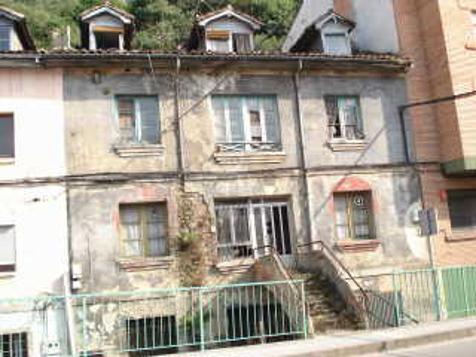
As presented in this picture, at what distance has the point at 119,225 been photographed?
16328 millimetres

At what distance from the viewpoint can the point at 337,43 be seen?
19.7 metres

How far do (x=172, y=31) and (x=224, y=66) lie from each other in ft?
76.7

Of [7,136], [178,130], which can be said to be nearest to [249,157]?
[178,130]

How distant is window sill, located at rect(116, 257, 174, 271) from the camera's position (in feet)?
52.4

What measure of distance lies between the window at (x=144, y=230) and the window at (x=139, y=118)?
6.31 ft

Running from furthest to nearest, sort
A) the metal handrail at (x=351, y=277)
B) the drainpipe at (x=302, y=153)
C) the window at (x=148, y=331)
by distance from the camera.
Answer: the drainpipe at (x=302, y=153) < the window at (x=148, y=331) < the metal handrail at (x=351, y=277)

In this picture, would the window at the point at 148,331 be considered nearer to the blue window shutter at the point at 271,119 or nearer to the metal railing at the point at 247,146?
the metal railing at the point at 247,146

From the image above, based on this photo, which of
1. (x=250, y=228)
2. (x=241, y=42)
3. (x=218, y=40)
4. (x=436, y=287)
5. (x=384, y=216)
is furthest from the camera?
(x=241, y=42)

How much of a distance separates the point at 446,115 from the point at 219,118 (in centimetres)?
712

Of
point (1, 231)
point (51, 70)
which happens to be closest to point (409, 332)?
point (1, 231)

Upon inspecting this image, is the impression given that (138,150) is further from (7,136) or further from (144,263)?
(7,136)

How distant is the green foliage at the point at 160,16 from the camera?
3741 cm

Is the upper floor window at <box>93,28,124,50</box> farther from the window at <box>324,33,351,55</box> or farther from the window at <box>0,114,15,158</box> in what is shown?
the window at <box>324,33,351,55</box>

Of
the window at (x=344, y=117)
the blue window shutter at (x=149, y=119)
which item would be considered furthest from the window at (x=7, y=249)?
the window at (x=344, y=117)
